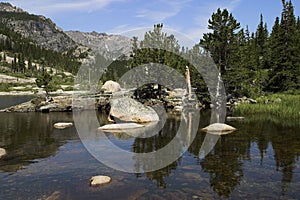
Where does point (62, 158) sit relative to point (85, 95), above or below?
below

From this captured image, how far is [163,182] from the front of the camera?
11633mm

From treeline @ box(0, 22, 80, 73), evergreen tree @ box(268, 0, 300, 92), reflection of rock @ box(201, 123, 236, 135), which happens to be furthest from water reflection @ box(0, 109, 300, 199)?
treeline @ box(0, 22, 80, 73)

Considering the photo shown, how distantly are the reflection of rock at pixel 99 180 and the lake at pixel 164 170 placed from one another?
24 cm

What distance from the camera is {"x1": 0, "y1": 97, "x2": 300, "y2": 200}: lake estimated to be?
10.5 metres

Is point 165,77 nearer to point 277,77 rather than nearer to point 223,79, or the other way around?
point 223,79

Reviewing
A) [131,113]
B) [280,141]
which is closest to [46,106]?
[131,113]

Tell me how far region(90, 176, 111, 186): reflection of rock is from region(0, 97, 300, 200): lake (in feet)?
0.80

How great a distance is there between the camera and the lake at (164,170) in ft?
34.3

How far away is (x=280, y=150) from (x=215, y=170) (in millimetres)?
5461

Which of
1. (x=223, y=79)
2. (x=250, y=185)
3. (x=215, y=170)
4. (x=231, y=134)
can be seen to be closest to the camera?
(x=250, y=185)

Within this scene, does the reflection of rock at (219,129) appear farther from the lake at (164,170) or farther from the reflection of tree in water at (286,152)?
the reflection of tree in water at (286,152)

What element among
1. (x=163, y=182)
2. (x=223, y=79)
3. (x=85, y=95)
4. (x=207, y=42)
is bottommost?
(x=163, y=182)

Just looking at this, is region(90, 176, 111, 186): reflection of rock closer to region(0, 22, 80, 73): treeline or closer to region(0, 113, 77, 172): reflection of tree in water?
region(0, 113, 77, 172): reflection of tree in water

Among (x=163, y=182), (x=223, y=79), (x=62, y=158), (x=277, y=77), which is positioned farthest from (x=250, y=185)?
(x=277, y=77)
